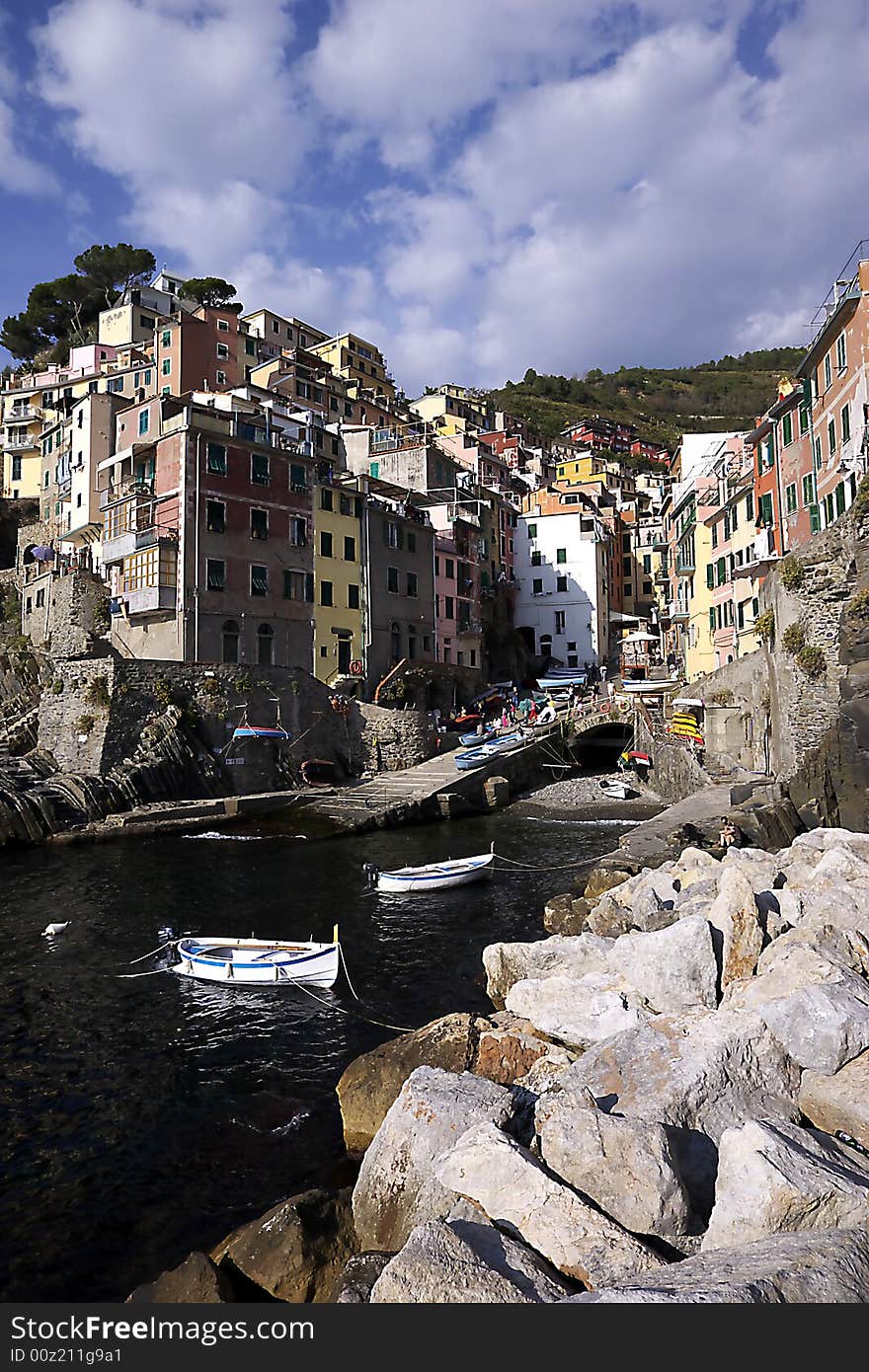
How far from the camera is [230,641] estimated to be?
51.7 metres

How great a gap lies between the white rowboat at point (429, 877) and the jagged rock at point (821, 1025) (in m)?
19.8

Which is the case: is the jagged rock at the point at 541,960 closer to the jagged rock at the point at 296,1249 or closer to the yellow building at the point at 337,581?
the jagged rock at the point at 296,1249

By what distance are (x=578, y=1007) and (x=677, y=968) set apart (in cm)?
179

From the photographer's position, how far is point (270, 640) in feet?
178

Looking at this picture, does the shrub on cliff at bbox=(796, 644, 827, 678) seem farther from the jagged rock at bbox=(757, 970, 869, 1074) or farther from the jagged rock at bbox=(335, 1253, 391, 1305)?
the jagged rock at bbox=(335, 1253, 391, 1305)

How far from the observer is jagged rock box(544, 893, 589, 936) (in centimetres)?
2284

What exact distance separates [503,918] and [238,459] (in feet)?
124

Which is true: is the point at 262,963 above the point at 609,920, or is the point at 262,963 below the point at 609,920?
below

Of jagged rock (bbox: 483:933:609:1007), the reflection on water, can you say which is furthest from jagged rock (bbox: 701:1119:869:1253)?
jagged rock (bbox: 483:933:609:1007)

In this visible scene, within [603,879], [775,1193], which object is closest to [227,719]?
[603,879]

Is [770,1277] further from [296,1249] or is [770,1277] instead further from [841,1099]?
[296,1249]
